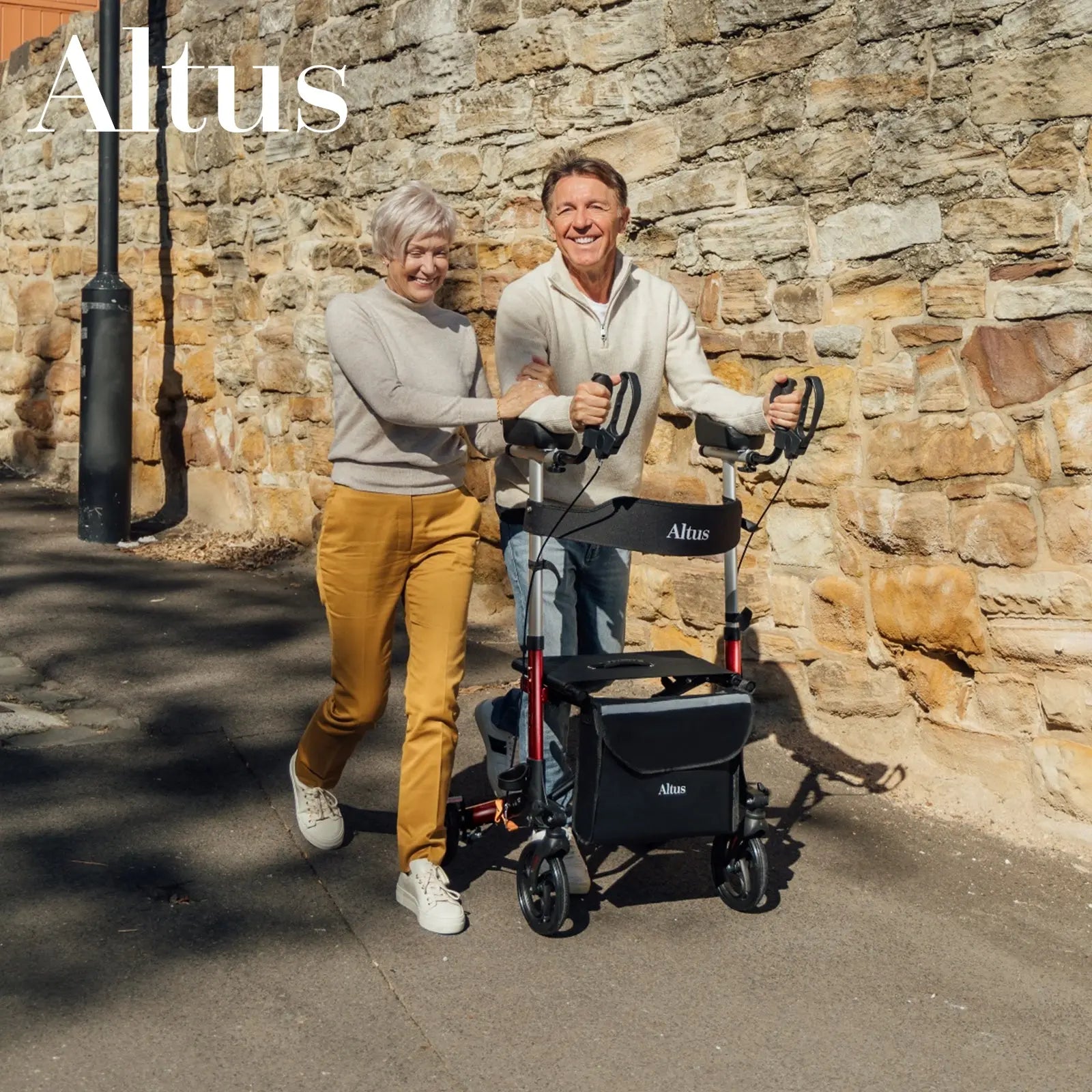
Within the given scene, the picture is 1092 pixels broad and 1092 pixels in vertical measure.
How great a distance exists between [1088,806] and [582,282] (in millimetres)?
2336

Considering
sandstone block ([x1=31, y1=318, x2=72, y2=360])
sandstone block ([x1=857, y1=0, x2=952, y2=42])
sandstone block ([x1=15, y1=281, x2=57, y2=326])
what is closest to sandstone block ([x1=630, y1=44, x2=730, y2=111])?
sandstone block ([x1=857, y1=0, x2=952, y2=42])

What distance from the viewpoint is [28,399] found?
11.5 m

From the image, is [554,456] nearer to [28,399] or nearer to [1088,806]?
[1088,806]

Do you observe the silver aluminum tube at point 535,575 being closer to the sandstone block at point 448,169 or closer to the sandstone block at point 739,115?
the sandstone block at point 739,115

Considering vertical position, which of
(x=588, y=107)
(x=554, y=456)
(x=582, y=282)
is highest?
(x=588, y=107)

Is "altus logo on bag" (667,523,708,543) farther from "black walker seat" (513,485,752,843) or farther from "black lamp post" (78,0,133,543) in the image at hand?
"black lamp post" (78,0,133,543)

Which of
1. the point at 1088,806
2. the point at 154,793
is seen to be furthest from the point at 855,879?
the point at 154,793

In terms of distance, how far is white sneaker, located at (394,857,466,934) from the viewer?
4027 millimetres

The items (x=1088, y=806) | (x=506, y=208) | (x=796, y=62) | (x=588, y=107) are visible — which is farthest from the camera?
(x=506, y=208)

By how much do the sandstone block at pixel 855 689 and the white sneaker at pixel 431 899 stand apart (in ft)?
6.77

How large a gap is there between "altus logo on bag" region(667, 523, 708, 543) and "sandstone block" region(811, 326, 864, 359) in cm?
188

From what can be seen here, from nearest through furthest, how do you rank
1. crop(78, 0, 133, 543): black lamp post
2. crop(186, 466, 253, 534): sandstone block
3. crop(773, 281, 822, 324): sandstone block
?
crop(773, 281, 822, 324): sandstone block → crop(78, 0, 133, 543): black lamp post → crop(186, 466, 253, 534): sandstone block

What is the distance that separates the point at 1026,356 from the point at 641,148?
6.55ft

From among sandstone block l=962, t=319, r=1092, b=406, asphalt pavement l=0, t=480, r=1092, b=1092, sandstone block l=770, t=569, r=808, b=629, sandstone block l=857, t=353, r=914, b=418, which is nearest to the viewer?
asphalt pavement l=0, t=480, r=1092, b=1092
